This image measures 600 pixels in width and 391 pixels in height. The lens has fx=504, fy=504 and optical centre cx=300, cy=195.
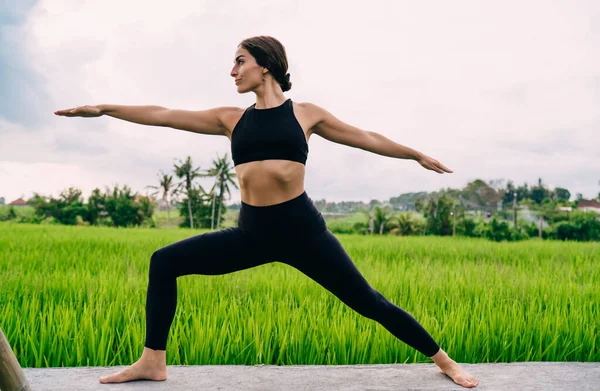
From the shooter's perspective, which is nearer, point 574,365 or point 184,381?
point 184,381

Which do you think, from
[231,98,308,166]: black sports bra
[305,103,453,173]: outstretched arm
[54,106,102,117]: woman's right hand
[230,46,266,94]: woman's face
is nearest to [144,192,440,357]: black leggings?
[231,98,308,166]: black sports bra

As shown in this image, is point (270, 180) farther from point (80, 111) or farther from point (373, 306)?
point (80, 111)

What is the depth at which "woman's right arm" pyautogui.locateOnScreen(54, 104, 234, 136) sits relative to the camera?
8.80ft

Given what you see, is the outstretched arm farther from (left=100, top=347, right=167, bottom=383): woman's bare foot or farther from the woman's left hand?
(left=100, top=347, right=167, bottom=383): woman's bare foot

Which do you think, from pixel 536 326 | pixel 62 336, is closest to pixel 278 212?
pixel 62 336

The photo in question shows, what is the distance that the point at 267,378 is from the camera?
269 centimetres

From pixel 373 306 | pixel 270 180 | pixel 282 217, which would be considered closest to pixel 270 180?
pixel 270 180

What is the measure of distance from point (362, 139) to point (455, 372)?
1.35 meters

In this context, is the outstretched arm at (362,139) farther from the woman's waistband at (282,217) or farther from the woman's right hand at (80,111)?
the woman's right hand at (80,111)

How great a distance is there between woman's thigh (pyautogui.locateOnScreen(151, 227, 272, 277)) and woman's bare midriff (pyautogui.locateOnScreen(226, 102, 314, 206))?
0.69 feet

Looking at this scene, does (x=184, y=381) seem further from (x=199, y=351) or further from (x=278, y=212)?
(x=278, y=212)

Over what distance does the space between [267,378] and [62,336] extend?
152cm

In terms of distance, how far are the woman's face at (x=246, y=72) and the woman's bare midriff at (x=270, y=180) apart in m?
0.40

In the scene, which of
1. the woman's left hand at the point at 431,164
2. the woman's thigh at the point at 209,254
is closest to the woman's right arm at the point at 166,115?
the woman's thigh at the point at 209,254
